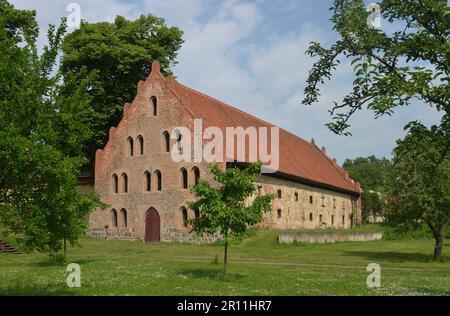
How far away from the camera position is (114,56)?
4969 centimetres

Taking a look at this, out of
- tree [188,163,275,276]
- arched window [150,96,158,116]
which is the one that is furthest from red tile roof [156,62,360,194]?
tree [188,163,275,276]

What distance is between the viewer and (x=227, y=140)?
138 ft

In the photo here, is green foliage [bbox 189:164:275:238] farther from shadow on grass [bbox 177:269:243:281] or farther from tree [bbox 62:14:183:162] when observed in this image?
tree [bbox 62:14:183:162]

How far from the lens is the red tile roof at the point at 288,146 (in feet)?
143

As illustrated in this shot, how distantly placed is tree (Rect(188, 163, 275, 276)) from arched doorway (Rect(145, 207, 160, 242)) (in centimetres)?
2376

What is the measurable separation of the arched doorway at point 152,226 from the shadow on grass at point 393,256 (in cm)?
1627

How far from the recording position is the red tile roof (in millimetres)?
43562

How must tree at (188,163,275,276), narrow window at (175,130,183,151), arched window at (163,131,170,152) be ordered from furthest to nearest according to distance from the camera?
arched window at (163,131,170,152) → narrow window at (175,130,183,151) → tree at (188,163,275,276)

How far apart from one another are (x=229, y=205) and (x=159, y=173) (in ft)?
82.1

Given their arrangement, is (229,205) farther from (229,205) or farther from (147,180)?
(147,180)

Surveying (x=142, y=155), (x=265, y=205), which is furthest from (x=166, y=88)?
(x=265, y=205)

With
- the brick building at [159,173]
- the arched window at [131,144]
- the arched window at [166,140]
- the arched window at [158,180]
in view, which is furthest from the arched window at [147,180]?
the arched window at [166,140]
